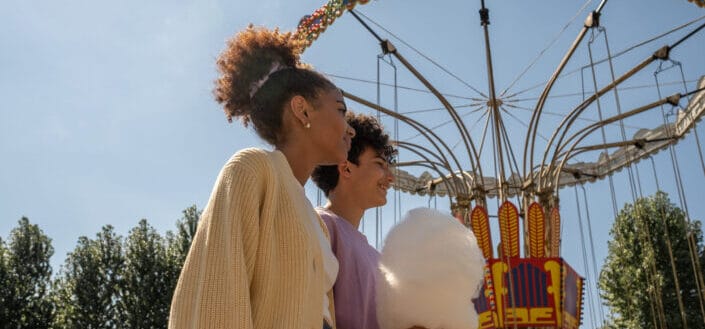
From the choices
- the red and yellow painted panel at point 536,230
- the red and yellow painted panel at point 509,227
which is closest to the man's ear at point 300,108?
the red and yellow painted panel at point 509,227

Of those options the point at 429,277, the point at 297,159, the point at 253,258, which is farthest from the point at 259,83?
the point at 429,277

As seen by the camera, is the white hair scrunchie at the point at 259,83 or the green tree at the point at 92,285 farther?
the green tree at the point at 92,285

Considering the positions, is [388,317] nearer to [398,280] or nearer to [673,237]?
[398,280]

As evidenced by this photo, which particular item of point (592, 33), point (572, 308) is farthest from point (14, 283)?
point (592, 33)

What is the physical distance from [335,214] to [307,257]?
3.72 feet

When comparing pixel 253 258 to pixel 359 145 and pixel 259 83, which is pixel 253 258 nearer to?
pixel 259 83

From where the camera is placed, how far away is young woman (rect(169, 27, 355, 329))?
158 centimetres

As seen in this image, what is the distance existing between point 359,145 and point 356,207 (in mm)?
288

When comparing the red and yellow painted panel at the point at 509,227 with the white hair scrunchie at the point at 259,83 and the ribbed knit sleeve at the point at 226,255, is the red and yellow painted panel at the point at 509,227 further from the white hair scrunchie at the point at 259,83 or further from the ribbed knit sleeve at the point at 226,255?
the ribbed knit sleeve at the point at 226,255

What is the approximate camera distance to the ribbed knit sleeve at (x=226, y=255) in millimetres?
1546

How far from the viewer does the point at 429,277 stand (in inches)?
87.6

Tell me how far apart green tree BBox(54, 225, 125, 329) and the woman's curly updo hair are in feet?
56.2

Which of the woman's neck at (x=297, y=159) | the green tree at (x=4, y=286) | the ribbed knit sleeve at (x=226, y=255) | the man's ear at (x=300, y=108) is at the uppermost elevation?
the green tree at (x=4, y=286)

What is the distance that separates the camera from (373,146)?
10.3 feet
